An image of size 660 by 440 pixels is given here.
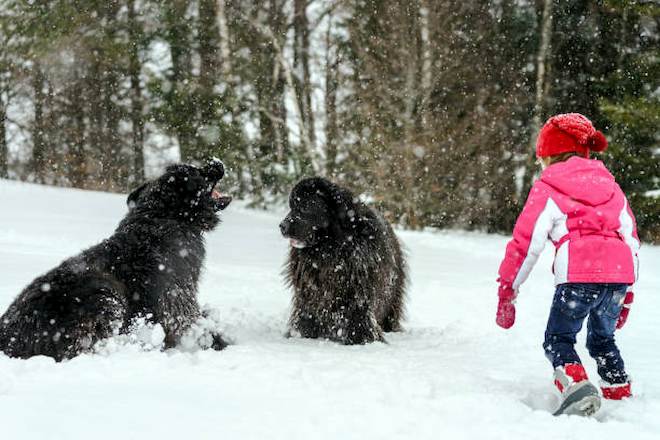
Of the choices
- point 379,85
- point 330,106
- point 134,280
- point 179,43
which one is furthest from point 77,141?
point 134,280

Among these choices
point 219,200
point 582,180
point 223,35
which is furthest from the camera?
point 223,35

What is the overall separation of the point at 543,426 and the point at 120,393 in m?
1.85

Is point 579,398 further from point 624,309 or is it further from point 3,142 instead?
point 3,142

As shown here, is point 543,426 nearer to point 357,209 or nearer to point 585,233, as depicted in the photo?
point 585,233

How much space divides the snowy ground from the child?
251 millimetres

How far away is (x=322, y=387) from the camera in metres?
2.97

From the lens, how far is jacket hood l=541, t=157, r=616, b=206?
300cm

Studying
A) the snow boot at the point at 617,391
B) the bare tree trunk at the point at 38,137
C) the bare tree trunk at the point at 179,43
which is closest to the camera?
the snow boot at the point at 617,391

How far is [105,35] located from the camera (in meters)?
18.0

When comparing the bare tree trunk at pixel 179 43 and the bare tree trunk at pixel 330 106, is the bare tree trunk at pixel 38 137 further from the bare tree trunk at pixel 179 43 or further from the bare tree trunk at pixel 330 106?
the bare tree trunk at pixel 330 106

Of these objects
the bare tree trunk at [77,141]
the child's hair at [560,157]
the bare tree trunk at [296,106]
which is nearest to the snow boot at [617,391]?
the child's hair at [560,157]

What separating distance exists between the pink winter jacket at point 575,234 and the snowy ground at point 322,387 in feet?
2.10

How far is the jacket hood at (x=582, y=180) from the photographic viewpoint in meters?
3.00

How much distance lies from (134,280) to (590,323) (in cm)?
267
